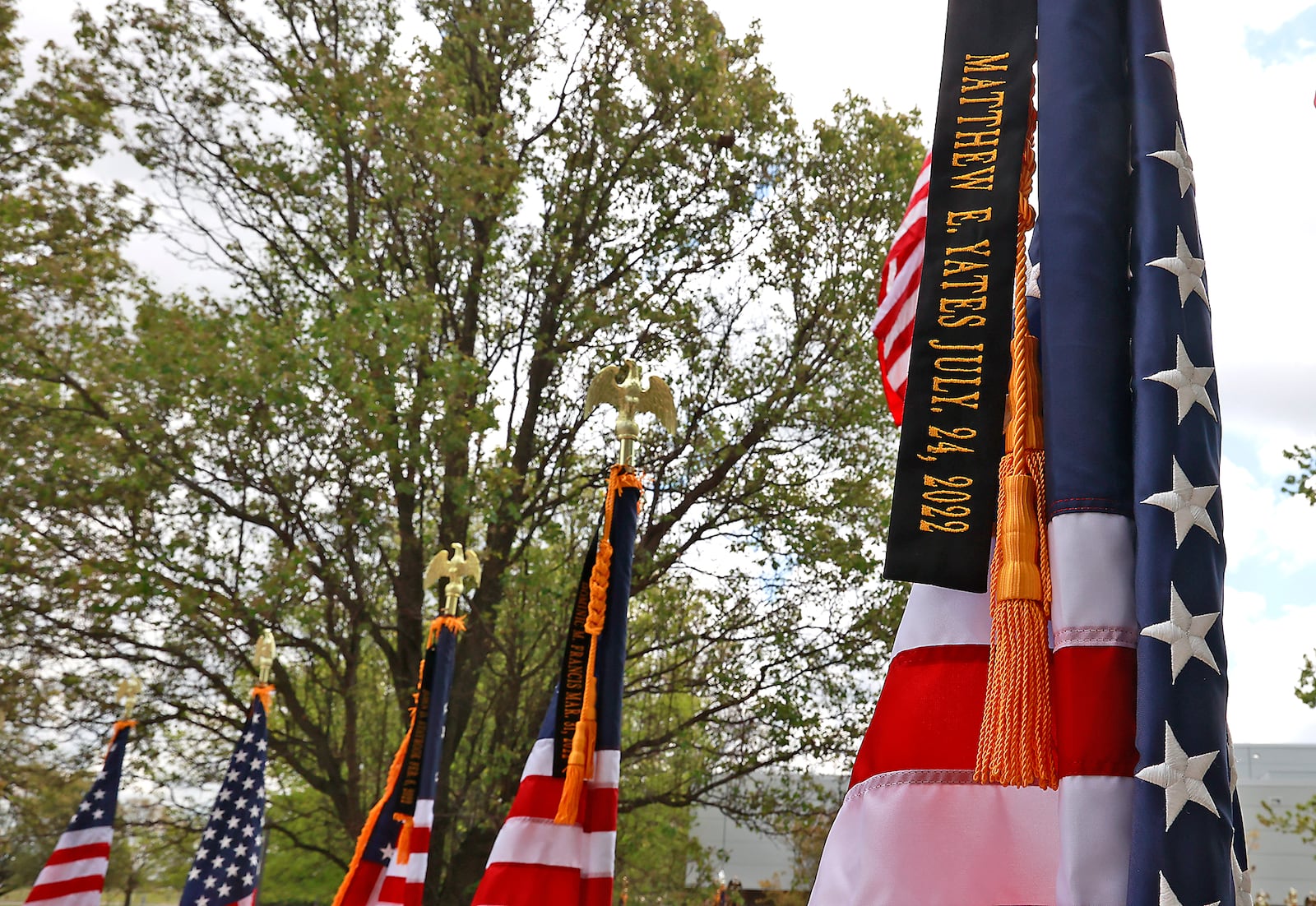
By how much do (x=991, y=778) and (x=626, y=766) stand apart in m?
11.2

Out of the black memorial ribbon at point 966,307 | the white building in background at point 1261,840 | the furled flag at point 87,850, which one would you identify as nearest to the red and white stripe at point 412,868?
the furled flag at point 87,850

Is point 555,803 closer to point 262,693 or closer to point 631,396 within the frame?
point 631,396

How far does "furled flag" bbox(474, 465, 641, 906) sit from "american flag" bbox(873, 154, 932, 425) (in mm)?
3248

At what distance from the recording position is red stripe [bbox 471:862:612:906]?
457cm

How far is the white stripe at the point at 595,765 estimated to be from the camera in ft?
16.1

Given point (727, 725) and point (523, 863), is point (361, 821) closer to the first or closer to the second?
point (727, 725)

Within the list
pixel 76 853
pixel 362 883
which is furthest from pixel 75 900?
pixel 362 883

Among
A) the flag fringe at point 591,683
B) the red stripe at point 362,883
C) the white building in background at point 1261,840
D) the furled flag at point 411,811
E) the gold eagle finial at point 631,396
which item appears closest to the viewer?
the flag fringe at point 591,683

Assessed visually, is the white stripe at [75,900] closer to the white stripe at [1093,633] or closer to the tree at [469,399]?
the tree at [469,399]

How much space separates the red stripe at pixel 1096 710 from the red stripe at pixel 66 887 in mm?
10457

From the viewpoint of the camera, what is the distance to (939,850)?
Answer: 146 cm

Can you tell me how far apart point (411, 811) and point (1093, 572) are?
6663 mm

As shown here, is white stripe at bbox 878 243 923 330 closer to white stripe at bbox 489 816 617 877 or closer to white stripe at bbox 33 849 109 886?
white stripe at bbox 489 816 617 877

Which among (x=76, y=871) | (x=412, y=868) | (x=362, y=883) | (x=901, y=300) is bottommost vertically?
(x=76, y=871)
